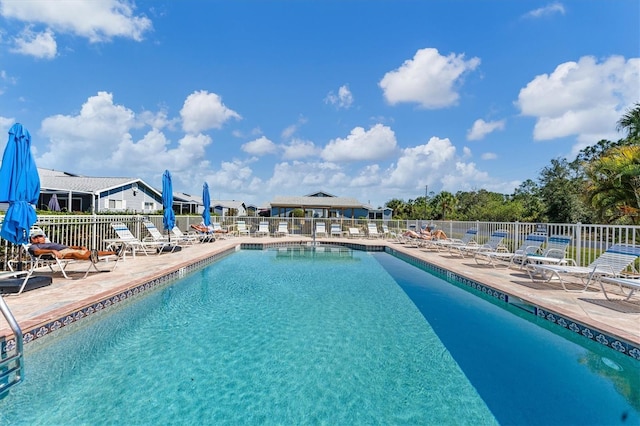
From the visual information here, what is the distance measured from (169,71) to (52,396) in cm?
1670

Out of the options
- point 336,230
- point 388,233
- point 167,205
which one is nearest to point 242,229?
point 336,230

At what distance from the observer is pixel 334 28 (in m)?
15.2

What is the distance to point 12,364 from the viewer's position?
3.20 m

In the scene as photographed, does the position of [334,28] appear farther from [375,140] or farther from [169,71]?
[375,140]

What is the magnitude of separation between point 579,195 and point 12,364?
2116cm

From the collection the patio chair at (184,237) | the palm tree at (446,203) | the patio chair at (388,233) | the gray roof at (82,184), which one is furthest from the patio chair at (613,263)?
the palm tree at (446,203)

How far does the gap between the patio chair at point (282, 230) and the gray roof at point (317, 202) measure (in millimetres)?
13830

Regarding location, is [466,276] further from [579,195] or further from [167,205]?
[579,195]

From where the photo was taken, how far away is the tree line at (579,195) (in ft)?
36.8

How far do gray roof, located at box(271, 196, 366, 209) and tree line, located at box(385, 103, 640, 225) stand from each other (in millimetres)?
11194

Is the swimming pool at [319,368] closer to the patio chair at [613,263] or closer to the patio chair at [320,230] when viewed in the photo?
the patio chair at [613,263]

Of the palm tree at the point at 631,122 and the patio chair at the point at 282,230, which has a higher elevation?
the palm tree at the point at 631,122

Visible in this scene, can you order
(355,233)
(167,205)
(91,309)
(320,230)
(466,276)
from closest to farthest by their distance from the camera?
(91,309), (466,276), (167,205), (355,233), (320,230)

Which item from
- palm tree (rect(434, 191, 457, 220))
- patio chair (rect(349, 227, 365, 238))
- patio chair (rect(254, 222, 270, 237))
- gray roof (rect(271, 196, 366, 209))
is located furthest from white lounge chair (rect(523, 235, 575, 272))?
palm tree (rect(434, 191, 457, 220))
